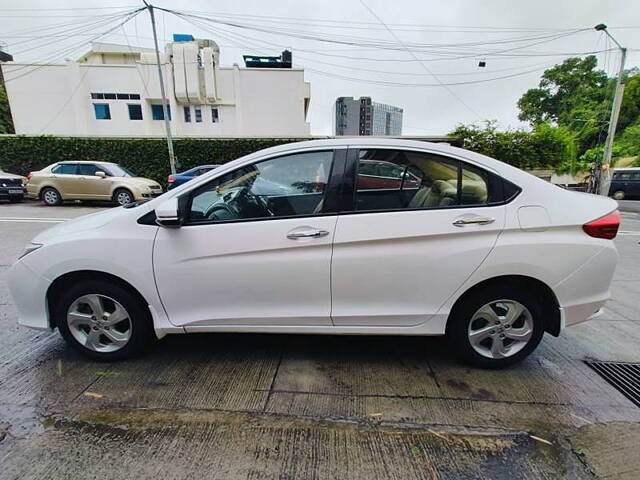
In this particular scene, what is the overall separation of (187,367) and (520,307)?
2.52 meters

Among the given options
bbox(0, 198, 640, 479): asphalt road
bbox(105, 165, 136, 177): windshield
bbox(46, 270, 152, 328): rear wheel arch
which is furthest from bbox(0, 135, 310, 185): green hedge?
bbox(46, 270, 152, 328): rear wheel arch

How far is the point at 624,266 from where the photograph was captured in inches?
217

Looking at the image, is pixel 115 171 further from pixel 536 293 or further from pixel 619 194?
pixel 619 194

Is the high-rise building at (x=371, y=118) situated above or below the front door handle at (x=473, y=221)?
above

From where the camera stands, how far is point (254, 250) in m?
2.29

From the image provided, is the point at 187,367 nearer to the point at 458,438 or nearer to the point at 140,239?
the point at 140,239

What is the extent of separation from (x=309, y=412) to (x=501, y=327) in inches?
59.1

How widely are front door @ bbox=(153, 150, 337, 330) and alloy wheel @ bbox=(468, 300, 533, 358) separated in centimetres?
110

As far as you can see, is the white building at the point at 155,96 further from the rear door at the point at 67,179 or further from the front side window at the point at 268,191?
the front side window at the point at 268,191

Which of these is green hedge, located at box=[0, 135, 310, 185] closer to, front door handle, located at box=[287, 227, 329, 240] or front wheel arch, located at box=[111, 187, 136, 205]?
front wheel arch, located at box=[111, 187, 136, 205]

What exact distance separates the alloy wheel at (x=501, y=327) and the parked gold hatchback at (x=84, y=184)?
11137 millimetres

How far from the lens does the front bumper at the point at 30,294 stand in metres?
2.45

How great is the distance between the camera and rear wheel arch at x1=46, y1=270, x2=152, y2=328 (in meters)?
2.42

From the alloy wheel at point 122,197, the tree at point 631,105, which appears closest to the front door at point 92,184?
the alloy wheel at point 122,197
